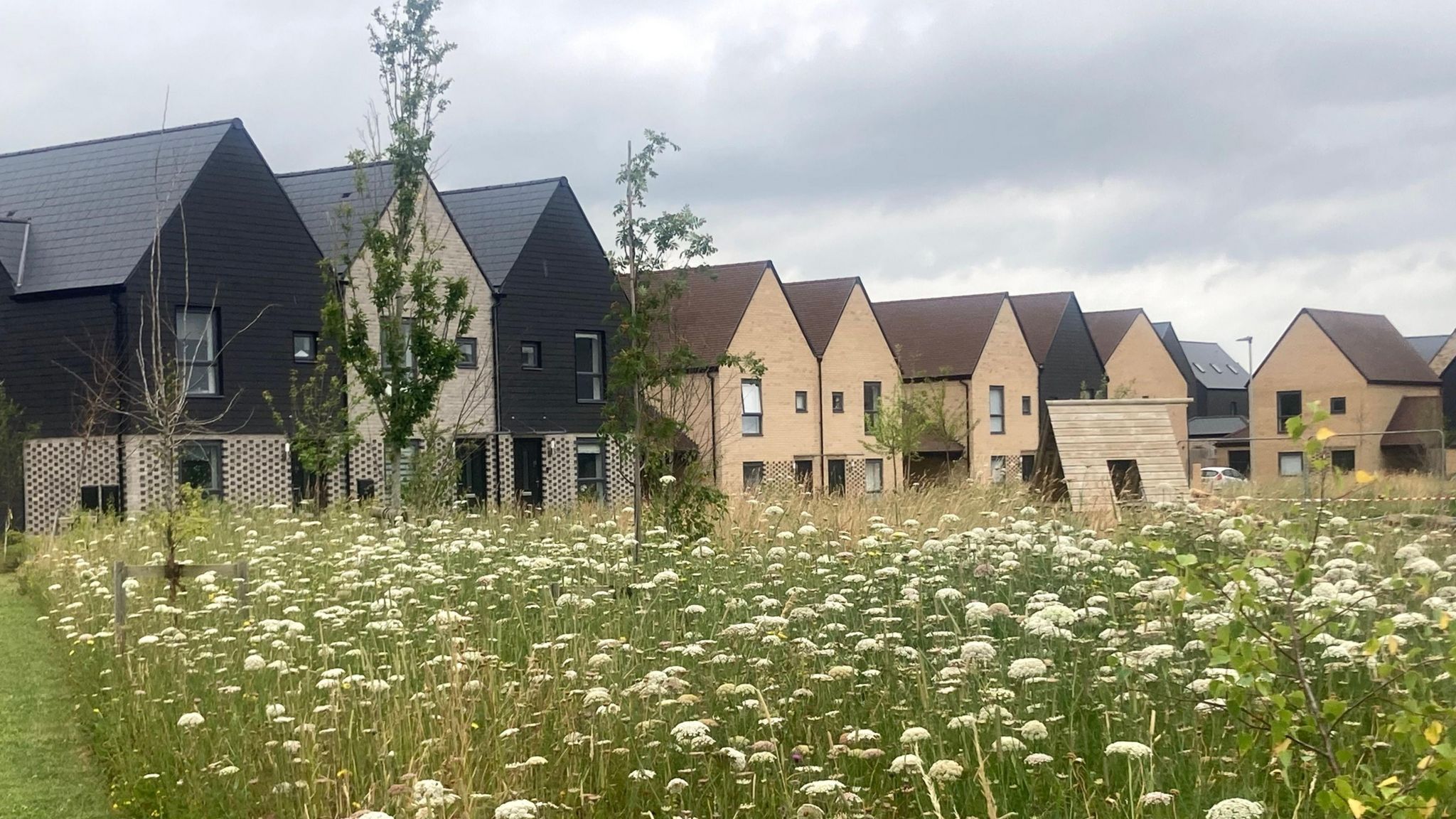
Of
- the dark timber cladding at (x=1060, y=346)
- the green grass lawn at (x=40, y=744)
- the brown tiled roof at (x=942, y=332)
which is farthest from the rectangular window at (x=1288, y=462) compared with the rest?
the green grass lawn at (x=40, y=744)

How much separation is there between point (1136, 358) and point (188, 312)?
155ft

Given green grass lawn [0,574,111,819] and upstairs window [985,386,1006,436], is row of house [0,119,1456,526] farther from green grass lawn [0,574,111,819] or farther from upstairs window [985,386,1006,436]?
green grass lawn [0,574,111,819]

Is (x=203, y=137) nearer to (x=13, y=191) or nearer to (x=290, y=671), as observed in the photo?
(x=13, y=191)

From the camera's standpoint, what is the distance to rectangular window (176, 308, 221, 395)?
97.8ft

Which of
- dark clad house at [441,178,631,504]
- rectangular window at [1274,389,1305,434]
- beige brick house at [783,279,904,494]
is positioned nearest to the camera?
dark clad house at [441,178,631,504]

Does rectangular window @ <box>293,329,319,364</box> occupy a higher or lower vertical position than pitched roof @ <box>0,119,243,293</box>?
lower

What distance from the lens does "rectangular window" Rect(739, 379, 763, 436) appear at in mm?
44062

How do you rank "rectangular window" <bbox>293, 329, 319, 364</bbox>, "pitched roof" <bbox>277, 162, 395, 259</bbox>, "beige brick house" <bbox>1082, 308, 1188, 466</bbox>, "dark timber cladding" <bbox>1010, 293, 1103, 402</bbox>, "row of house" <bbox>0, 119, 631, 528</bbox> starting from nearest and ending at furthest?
"row of house" <bbox>0, 119, 631, 528</bbox>
"rectangular window" <bbox>293, 329, 319, 364</bbox>
"pitched roof" <bbox>277, 162, 395, 259</bbox>
"dark timber cladding" <bbox>1010, 293, 1103, 402</bbox>
"beige brick house" <bbox>1082, 308, 1188, 466</bbox>

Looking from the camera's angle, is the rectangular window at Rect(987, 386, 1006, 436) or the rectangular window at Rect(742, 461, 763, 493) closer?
the rectangular window at Rect(742, 461, 763, 493)

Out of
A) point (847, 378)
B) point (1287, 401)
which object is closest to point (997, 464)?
point (847, 378)

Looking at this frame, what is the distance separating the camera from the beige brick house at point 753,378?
141 feet

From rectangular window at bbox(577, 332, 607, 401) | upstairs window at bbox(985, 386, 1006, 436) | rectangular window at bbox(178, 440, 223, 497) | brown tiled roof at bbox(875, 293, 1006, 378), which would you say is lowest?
rectangular window at bbox(178, 440, 223, 497)

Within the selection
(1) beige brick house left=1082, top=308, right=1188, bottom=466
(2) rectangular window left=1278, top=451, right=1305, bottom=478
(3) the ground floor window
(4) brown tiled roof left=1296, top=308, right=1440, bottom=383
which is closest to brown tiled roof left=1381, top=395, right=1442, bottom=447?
(4) brown tiled roof left=1296, top=308, right=1440, bottom=383

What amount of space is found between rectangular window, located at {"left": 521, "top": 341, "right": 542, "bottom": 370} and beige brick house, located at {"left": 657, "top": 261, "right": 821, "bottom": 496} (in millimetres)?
5110
